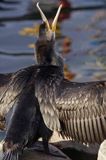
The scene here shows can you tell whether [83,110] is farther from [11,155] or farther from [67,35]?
[67,35]

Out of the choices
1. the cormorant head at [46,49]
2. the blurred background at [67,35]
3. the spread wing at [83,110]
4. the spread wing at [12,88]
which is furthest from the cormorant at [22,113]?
the blurred background at [67,35]

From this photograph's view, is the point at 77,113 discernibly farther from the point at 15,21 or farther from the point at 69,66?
the point at 15,21

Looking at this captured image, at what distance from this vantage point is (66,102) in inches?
266

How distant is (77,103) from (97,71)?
5.48m

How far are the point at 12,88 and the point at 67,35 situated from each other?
7.12 meters

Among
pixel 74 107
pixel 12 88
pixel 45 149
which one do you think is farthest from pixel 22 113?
pixel 45 149

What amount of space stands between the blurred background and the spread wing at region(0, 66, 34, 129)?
15.2 ft

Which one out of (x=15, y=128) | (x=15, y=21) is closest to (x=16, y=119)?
(x=15, y=128)

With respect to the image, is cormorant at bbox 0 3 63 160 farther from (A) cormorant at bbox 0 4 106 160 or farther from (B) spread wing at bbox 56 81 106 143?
(B) spread wing at bbox 56 81 106 143

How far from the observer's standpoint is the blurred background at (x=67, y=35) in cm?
1247

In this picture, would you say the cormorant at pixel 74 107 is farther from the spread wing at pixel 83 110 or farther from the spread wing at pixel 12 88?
the spread wing at pixel 12 88

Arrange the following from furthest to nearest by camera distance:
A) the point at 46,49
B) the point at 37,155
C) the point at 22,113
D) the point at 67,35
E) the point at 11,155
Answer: the point at 67,35, the point at 46,49, the point at 37,155, the point at 22,113, the point at 11,155

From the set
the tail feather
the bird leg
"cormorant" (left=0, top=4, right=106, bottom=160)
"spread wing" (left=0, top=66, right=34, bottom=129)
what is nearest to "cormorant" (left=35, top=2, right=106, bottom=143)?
"cormorant" (left=0, top=4, right=106, bottom=160)

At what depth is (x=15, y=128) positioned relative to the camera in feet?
21.8
